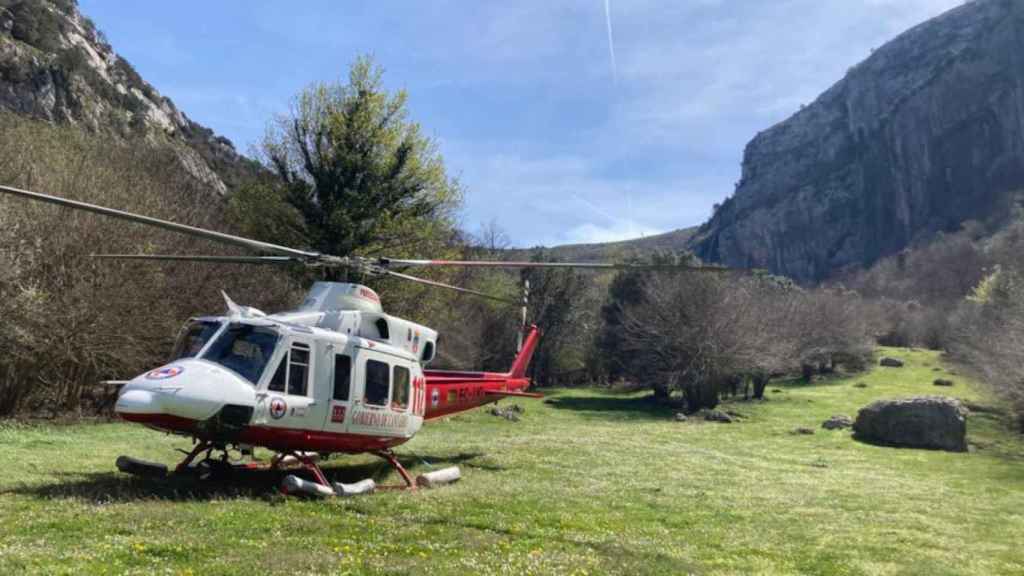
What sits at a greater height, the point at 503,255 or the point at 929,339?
the point at 503,255

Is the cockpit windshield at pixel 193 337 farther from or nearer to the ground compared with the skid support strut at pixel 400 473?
farther from the ground

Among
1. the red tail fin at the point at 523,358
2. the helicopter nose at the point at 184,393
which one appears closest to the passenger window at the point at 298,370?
the helicopter nose at the point at 184,393

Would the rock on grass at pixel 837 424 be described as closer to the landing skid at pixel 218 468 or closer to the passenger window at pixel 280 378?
the landing skid at pixel 218 468

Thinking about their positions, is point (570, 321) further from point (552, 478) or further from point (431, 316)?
point (552, 478)

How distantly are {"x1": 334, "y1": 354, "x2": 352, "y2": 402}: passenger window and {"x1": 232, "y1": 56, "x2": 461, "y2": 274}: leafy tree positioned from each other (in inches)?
694

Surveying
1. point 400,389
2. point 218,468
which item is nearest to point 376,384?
point 400,389

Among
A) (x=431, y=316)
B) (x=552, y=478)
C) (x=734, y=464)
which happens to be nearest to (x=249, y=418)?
(x=552, y=478)

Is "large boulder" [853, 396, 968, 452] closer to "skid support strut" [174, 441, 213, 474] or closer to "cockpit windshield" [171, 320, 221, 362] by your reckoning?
"skid support strut" [174, 441, 213, 474]

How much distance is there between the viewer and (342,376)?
12430 millimetres

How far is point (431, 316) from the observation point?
36.9m

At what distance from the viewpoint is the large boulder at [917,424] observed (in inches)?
1102

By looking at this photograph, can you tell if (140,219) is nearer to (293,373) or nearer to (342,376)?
Answer: (293,373)

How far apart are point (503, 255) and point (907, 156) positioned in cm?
15506

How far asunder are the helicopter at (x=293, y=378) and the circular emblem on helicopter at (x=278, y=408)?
2 centimetres
